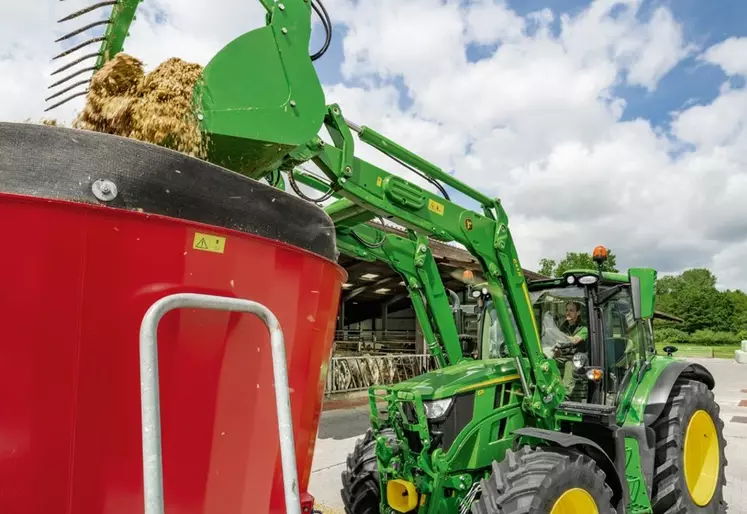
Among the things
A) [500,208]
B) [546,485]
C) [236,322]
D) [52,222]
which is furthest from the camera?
[500,208]

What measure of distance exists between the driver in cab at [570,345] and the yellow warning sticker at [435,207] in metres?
1.73

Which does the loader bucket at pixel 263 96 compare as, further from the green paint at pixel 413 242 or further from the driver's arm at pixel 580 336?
the driver's arm at pixel 580 336

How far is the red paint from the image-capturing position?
4.06 ft

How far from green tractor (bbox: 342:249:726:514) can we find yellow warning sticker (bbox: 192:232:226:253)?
101 inches

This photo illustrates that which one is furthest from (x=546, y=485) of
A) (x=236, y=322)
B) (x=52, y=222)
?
(x=52, y=222)

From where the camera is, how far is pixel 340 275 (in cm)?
200

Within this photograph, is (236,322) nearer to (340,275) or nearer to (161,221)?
(161,221)

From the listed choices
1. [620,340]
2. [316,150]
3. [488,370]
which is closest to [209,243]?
[316,150]

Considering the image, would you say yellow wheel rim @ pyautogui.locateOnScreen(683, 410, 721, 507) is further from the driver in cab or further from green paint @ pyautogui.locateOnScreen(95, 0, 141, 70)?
green paint @ pyautogui.locateOnScreen(95, 0, 141, 70)

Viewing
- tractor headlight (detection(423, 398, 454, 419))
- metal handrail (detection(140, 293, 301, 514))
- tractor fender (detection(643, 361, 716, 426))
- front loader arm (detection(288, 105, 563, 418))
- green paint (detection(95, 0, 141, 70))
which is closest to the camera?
metal handrail (detection(140, 293, 301, 514))

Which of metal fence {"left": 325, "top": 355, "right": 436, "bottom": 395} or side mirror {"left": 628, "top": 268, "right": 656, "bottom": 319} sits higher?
side mirror {"left": 628, "top": 268, "right": 656, "bottom": 319}

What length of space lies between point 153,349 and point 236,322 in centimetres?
27

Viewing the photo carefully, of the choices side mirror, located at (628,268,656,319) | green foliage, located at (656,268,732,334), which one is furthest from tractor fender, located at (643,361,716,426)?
green foliage, located at (656,268,732,334)

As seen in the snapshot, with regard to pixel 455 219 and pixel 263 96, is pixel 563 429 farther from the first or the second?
pixel 263 96
